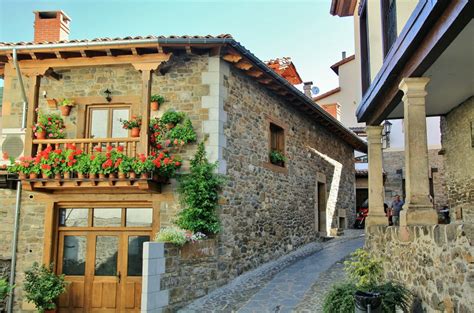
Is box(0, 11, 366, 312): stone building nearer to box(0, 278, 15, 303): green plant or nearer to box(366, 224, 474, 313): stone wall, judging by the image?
box(0, 278, 15, 303): green plant

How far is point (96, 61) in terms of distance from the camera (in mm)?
8898

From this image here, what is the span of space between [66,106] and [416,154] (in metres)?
6.91

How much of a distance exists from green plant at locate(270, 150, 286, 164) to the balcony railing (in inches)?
151

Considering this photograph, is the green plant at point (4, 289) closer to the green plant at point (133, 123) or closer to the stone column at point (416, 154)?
the green plant at point (133, 123)

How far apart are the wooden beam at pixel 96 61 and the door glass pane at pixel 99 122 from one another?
1081mm

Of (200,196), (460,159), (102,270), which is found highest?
(460,159)

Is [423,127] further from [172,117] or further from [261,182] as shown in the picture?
[261,182]

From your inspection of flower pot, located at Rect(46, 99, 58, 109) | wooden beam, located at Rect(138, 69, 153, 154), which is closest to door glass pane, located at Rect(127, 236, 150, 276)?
wooden beam, located at Rect(138, 69, 153, 154)

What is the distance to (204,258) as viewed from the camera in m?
8.33

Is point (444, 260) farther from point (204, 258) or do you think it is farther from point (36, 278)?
point (36, 278)

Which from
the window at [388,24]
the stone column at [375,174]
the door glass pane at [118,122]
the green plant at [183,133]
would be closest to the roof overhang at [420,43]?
the window at [388,24]

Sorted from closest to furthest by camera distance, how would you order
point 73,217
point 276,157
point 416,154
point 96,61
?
point 416,154
point 96,61
point 73,217
point 276,157

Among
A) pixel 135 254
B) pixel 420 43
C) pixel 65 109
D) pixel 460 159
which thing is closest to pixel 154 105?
pixel 65 109

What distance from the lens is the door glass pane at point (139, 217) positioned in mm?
9000
